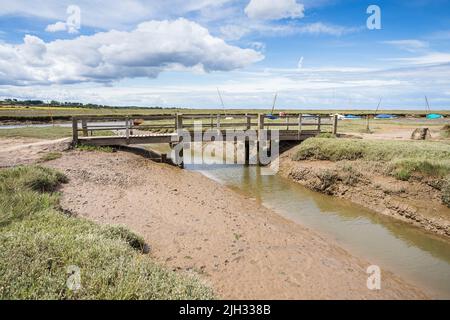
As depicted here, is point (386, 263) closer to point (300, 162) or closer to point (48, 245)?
point (48, 245)

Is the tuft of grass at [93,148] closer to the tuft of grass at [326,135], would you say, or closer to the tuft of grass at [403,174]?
the tuft of grass at [326,135]

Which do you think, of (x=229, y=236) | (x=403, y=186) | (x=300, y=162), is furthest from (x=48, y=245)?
(x=300, y=162)

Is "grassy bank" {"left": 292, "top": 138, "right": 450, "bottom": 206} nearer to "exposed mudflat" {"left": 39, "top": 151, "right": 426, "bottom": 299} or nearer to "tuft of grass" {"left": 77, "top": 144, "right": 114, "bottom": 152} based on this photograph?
"exposed mudflat" {"left": 39, "top": 151, "right": 426, "bottom": 299}

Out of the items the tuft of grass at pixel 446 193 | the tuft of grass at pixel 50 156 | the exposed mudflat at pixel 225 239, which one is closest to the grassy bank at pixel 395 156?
the tuft of grass at pixel 446 193

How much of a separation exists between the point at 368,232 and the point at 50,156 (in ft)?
45.4

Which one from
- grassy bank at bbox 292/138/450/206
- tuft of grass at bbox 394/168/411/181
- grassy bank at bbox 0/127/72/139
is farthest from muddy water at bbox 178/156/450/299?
grassy bank at bbox 0/127/72/139

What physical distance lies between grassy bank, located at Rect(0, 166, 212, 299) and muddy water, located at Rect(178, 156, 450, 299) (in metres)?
5.62

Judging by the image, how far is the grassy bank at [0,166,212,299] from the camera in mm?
4449

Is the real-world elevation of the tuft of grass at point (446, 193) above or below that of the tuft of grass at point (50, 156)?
below

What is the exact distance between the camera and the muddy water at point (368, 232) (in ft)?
26.3

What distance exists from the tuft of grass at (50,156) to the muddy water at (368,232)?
8.04m

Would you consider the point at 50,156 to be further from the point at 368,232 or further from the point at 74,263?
the point at 368,232

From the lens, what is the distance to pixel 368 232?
1052 centimetres

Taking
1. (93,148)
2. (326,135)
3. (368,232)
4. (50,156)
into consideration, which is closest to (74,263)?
(368,232)
